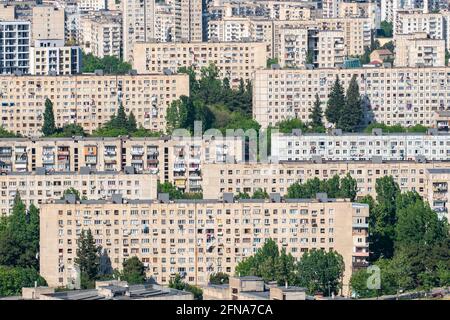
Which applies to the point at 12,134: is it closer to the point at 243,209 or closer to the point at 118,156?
the point at 118,156

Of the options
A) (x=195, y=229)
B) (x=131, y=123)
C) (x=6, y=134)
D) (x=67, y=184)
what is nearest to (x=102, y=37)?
(x=131, y=123)

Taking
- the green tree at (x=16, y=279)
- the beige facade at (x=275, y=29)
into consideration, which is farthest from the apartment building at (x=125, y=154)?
the beige facade at (x=275, y=29)

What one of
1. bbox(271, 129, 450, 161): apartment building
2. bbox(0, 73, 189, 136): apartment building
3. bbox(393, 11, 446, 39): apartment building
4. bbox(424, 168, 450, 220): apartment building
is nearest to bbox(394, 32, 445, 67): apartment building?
bbox(0, 73, 189, 136): apartment building

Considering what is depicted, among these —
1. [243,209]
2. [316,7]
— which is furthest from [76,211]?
[316,7]

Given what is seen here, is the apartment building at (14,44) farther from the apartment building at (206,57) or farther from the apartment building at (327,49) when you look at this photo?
the apartment building at (327,49)

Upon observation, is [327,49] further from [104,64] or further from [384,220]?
[384,220]

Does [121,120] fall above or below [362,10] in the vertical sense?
below
